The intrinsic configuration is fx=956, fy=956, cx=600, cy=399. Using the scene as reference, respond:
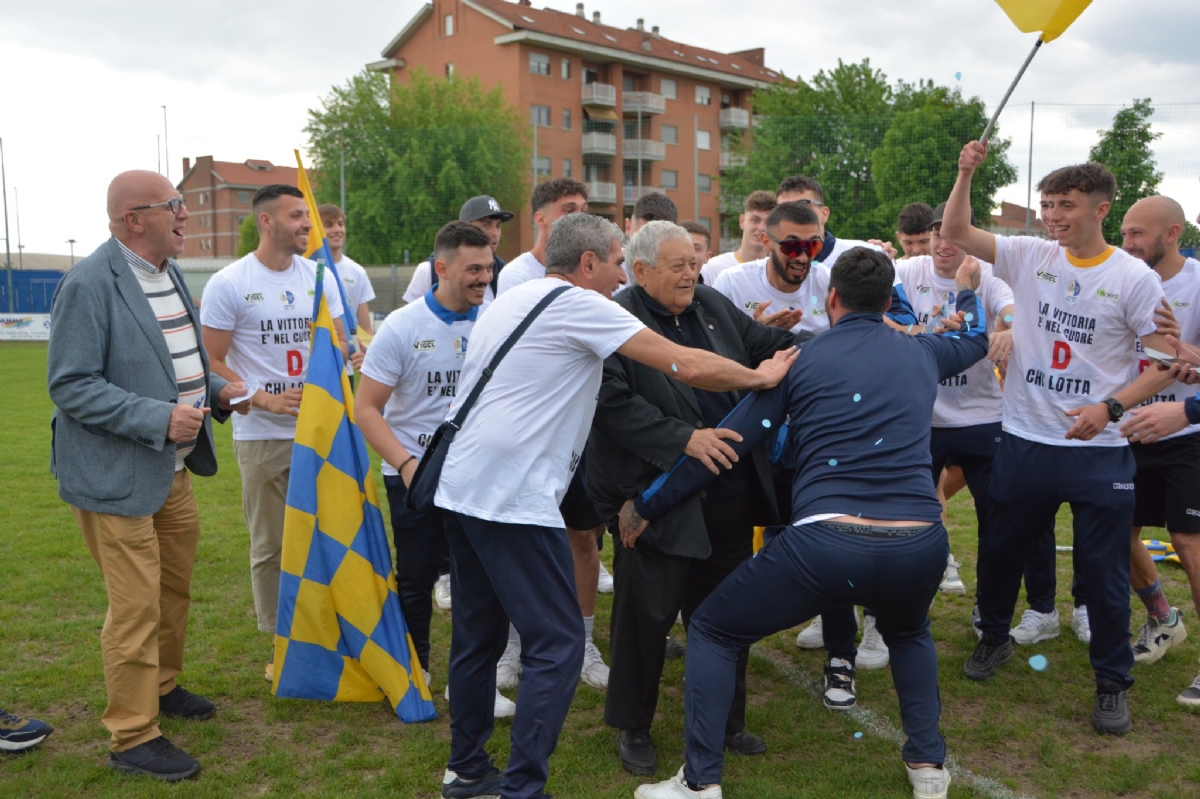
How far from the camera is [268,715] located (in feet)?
14.7

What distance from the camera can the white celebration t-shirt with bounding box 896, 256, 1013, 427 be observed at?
214 inches

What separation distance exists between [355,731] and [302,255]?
2.74 metres

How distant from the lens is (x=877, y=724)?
4.40 meters

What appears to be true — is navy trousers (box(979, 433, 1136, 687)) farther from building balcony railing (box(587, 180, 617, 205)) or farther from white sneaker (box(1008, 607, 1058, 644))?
building balcony railing (box(587, 180, 617, 205))

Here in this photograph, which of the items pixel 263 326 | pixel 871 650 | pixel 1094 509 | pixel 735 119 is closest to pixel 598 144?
pixel 735 119

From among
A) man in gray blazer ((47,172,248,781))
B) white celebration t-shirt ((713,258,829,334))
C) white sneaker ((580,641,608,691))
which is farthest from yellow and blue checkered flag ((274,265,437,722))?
white celebration t-shirt ((713,258,829,334))

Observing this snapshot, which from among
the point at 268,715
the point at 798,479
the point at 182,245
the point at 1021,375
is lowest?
the point at 268,715

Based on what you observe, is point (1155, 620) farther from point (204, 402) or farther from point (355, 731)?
point (204, 402)

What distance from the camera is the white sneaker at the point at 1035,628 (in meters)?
5.34

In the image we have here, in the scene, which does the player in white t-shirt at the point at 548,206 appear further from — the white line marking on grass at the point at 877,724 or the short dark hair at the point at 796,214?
the white line marking on grass at the point at 877,724

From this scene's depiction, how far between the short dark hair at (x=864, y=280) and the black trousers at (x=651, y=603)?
0.99 metres

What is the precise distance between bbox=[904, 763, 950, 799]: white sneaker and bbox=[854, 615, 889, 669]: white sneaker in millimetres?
1334

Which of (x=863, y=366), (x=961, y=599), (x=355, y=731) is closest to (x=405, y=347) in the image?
(x=355, y=731)

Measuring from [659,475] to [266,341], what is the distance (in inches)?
97.0
